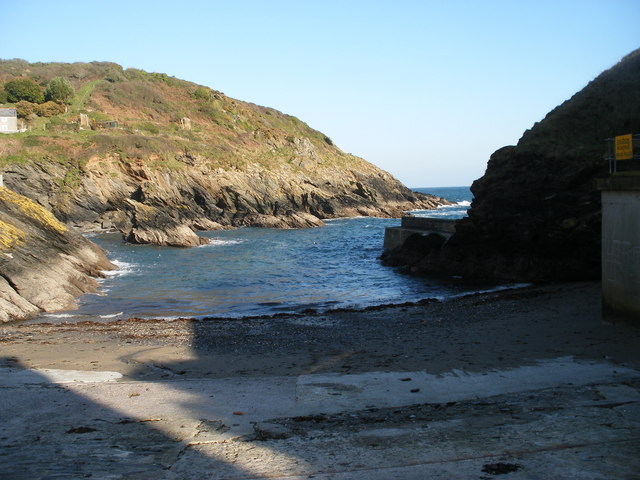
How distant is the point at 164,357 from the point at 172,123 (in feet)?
220

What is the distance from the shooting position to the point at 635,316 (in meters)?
10.7

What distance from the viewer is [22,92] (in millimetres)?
67938

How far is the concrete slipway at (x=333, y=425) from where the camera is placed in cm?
507

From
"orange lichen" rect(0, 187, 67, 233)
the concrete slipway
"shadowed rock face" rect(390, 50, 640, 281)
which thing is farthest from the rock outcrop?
"shadowed rock face" rect(390, 50, 640, 281)

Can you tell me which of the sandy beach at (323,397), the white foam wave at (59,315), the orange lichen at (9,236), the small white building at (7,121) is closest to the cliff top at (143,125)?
the small white building at (7,121)

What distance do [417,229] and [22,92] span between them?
5858 cm

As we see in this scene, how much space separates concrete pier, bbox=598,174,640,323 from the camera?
1053 centimetres

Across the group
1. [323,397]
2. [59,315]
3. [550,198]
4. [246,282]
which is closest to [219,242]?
[246,282]

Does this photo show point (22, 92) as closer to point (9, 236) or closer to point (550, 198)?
point (9, 236)

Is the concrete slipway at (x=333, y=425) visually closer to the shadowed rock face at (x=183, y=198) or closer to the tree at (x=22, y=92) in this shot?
the shadowed rock face at (x=183, y=198)

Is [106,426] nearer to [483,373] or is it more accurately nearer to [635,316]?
[483,373]

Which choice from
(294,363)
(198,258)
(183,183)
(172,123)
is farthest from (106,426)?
(172,123)

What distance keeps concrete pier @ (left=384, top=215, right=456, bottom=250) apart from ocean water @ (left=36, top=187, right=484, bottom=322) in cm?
177

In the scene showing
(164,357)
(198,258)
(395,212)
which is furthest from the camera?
(395,212)
